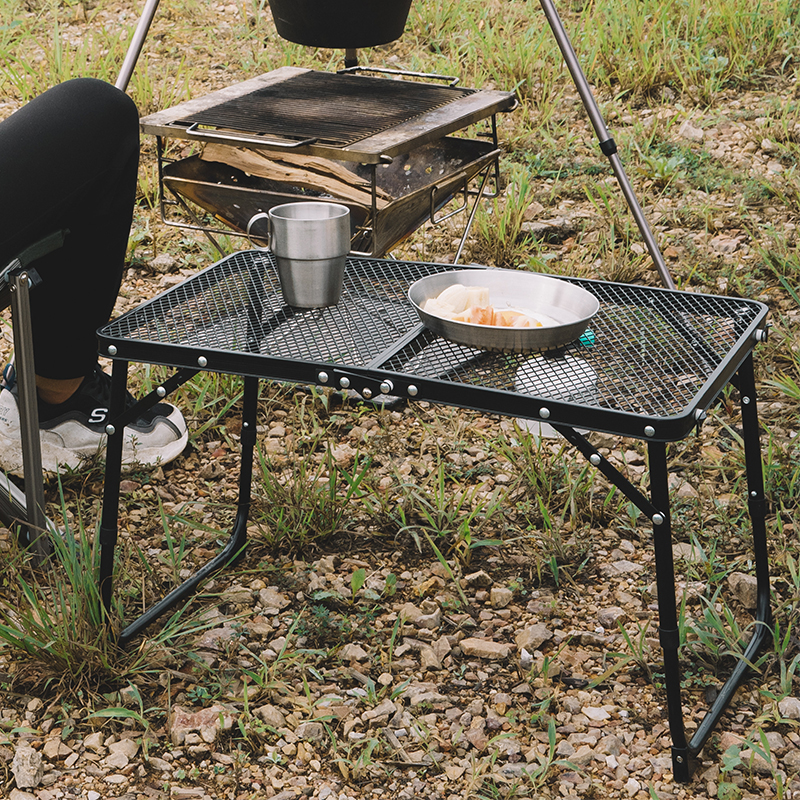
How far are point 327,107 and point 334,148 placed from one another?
46cm

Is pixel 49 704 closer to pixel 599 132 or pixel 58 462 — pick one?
pixel 58 462

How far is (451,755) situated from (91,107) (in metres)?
1.33

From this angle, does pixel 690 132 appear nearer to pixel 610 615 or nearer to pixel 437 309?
pixel 610 615

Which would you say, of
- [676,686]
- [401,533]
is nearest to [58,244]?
[401,533]

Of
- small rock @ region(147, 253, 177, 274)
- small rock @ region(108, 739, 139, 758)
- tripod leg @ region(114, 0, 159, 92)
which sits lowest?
small rock @ region(108, 739, 139, 758)

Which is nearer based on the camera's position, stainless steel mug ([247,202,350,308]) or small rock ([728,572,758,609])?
stainless steel mug ([247,202,350,308])

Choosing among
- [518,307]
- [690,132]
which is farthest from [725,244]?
[518,307]

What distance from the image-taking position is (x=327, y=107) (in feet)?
8.61

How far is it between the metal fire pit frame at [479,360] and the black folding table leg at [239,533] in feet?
0.07

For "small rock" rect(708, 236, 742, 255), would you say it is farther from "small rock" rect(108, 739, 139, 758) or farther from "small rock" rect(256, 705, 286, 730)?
"small rock" rect(108, 739, 139, 758)

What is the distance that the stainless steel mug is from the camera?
64.9 inches

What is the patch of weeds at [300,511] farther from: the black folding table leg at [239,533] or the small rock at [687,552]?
the small rock at [687,552]

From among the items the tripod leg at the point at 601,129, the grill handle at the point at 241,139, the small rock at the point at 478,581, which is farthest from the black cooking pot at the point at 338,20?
the small rock at the point at 478,581

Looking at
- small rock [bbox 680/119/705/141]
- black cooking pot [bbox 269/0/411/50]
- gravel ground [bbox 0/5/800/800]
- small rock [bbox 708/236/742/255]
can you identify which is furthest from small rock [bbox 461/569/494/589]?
small rock [bbox 680/119/705/141]
